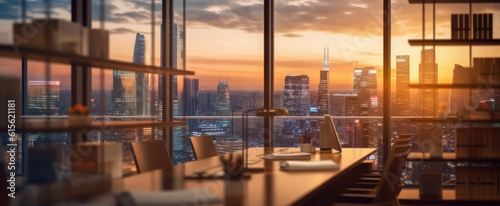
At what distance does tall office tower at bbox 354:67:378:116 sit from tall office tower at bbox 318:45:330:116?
0.37 meters

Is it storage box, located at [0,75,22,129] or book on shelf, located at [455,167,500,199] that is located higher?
storage box, located at [0,75,22,129]

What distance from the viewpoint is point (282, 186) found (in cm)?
300

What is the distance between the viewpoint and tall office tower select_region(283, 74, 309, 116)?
750 cm

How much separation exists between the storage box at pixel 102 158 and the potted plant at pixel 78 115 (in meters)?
0.18

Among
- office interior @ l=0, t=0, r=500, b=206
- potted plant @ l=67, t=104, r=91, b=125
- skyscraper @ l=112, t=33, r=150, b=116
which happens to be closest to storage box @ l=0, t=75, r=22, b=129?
potted plant @ l=67, t=104, r=91, b=125

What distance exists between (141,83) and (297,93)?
1.97 m

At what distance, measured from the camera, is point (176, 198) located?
7.86 ft

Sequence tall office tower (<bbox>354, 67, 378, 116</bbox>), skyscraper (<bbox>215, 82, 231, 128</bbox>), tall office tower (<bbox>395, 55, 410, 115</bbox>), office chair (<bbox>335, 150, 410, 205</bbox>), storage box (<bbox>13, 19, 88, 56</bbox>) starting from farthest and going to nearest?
skyscraper (<bbox>215, 82, 231, 128</bbox>), tall office tower (<bbox>354, 67, 378, 116</bbox>), tall office tower (<bbox>395, 55, 410, 115</bbox>), office chair (<bbox>335, 150, 410, 205</bbox>), storage box (<bbox>13, 19, 88, 56</bbox>)

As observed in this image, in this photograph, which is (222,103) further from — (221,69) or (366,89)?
(366,89)

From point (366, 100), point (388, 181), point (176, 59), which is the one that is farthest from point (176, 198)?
point (366, 100)

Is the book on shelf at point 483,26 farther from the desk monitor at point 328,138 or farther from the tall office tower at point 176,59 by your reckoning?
the tall office tower at point 176,59

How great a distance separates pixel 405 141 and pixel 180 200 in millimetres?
2613

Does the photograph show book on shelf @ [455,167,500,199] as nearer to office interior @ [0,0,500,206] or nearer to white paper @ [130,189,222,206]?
office interior @ [0,0,500,206]

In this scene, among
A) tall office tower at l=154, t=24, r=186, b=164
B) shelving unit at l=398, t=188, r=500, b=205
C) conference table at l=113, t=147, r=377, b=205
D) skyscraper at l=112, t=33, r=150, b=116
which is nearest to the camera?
conference table at l=113, t=147, r=377, b=205
